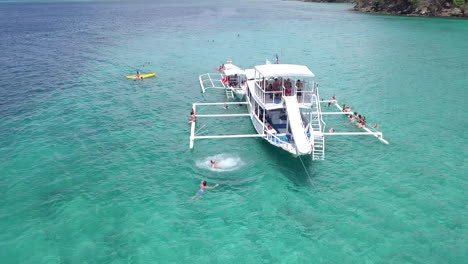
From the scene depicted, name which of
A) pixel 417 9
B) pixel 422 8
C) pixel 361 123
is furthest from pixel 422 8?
pixel 361 123

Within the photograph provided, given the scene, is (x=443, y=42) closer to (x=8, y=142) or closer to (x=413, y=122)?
(x=413, y=122)

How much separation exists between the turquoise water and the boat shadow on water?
0.18 meters

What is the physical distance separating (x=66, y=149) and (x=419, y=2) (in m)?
136

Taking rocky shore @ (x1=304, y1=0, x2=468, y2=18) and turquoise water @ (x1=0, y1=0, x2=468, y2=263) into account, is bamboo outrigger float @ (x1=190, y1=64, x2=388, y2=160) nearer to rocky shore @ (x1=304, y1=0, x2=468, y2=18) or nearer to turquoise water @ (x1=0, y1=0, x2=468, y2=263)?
turquoise water @ (x1=0, y1=0, x2=468, y2=263)

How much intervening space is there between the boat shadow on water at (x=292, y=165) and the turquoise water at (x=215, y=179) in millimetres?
178

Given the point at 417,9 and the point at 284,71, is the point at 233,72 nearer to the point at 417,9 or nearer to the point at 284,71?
the point at 284,71

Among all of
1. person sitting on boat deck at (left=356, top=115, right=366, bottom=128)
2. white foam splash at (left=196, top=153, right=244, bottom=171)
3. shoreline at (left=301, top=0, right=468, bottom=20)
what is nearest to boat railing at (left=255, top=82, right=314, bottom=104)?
white foam splash at (left=196, top=153, right=244, bottom=171)

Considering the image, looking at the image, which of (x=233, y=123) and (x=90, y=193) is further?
(x=233, y=123)

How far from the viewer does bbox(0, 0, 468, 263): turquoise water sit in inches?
841

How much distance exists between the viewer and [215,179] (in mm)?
27922

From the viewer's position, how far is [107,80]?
187 ft

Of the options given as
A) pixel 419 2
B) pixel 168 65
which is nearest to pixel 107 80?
pixel 168 65

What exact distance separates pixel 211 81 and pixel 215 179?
27.3 m

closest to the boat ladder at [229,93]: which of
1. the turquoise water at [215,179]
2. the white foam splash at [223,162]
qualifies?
the turquoise water at [215,179]
